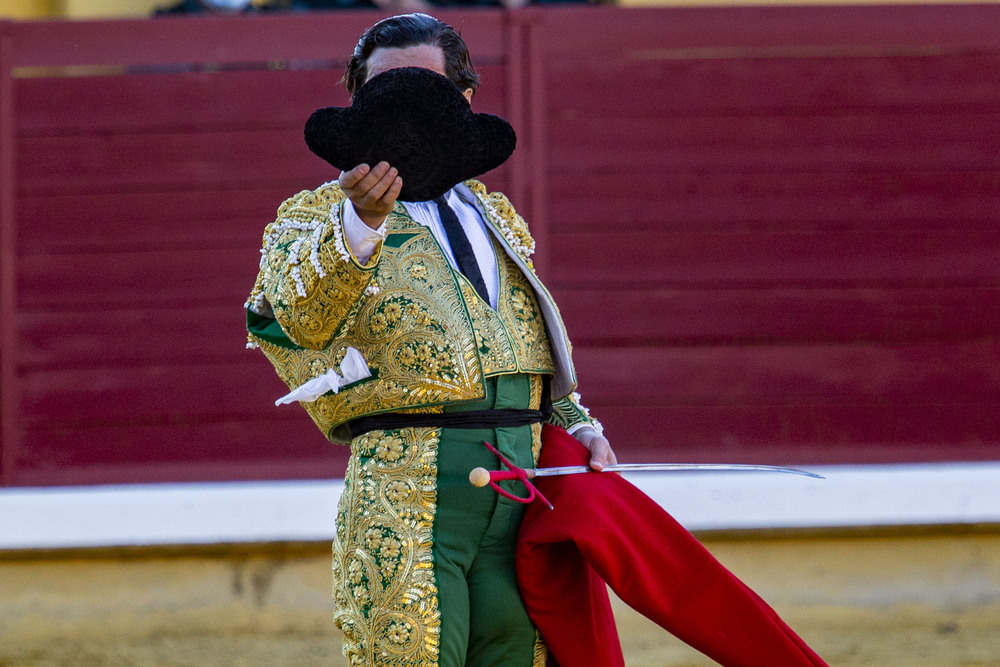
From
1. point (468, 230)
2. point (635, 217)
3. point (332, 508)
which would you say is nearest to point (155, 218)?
point (332, 508)

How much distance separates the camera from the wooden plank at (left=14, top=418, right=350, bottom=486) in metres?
3.99

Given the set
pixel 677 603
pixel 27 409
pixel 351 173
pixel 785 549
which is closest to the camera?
pixel 351 173

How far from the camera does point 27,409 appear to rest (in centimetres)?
405

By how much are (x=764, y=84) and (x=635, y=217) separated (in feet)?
1.95

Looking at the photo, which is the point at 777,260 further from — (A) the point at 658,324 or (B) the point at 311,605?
(B) the point at 311,605

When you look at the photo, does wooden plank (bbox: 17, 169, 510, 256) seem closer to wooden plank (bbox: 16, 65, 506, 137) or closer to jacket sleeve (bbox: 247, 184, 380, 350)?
wooden plank (bbox: 16, 65, 506, 137)

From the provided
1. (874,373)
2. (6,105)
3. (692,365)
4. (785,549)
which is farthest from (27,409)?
(874,373)

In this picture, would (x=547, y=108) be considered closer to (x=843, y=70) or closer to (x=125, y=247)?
(x=843, y=70)

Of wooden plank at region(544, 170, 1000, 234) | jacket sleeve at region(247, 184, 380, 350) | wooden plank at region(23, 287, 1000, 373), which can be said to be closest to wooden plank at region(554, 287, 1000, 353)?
wooden plank at region(23, 287, 1000, 373)

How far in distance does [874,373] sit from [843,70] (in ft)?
3.21

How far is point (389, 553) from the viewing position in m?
1.69

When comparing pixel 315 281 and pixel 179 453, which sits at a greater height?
pixel 315 281

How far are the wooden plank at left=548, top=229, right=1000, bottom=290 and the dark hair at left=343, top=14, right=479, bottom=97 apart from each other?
2264 mm

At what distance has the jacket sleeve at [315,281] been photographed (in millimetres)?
1583
